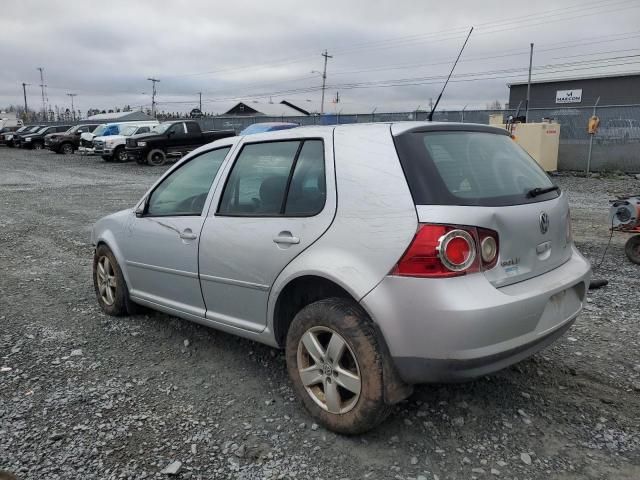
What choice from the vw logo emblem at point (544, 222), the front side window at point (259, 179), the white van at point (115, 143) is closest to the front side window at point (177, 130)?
the white van at point (115, 143)

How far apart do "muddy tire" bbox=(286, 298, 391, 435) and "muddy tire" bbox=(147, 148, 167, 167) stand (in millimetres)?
22390

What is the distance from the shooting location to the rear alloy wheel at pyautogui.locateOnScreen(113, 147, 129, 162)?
26578mm

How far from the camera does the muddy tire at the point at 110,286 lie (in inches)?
190

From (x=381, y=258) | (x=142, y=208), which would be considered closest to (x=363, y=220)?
(x=381, y=258)

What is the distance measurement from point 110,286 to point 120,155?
23.6m

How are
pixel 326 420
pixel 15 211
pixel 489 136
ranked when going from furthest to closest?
1. pixel 15 211
2. pixel 489 136
3. pixel 326 420

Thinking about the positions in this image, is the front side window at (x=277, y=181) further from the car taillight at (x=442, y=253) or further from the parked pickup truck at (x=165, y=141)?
the parked pickup truck at (x=165, y=141)

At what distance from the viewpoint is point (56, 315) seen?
5145 mm

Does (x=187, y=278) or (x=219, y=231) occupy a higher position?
(x=219, y=231)

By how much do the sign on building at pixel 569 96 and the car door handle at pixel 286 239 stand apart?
37.2m

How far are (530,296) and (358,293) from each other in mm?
874

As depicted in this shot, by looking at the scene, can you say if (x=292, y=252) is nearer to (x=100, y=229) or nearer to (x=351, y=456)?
(x=351, y=456)

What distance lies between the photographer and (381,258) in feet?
9.05

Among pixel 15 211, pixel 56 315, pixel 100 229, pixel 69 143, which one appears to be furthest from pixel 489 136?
pixel 69 143
